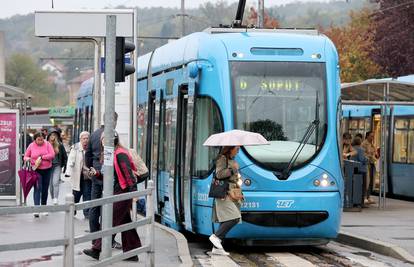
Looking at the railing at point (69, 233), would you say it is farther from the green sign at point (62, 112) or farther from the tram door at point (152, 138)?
the green sign at point (62, 112)

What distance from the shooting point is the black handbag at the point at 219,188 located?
584 inches

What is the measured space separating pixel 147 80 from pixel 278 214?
6.97 m

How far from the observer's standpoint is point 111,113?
11.7 meters

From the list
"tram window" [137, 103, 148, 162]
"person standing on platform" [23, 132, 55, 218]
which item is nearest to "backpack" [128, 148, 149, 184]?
"tram window" [137, 103, 148, 162]

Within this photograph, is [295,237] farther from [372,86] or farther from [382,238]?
[372,86]

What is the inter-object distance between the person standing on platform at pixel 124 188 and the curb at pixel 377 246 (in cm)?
419

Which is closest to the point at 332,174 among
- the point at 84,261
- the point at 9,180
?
the point at 84,261

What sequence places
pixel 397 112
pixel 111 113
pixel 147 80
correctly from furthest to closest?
pixel 397 112 < pixel 147 80 < pixel 111 113

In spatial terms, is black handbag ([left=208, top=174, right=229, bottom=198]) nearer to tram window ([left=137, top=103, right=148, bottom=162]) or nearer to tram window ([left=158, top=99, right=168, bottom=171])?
tram window ([left=158, top=99, right=168, bottom=171])

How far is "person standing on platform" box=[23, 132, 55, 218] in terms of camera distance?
21.0m

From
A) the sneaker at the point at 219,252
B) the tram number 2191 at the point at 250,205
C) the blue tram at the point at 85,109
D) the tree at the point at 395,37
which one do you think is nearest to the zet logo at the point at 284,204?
the tram number 2191 at the point at 250,205

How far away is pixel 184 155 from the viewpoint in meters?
16.8

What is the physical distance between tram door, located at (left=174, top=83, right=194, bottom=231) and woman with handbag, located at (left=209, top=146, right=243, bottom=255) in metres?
1.41

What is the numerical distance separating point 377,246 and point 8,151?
8.94 meters
